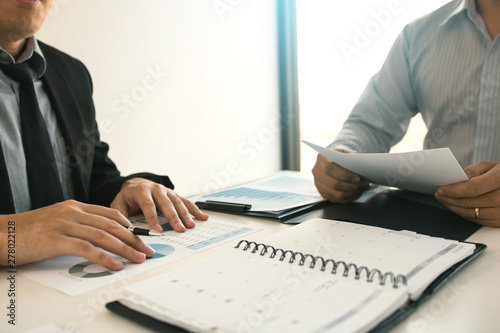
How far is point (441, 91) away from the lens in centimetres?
142

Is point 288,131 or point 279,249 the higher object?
point 279,249

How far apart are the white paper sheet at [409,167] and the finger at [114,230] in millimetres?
477

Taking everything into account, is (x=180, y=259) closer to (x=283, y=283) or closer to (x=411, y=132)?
(x=283, y=283)

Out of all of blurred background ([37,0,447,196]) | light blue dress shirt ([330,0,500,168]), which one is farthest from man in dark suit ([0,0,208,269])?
blurred background ([37,0,447,196])

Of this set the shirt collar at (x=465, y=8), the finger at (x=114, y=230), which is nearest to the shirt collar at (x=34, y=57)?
the finger at (x=114, y=230)

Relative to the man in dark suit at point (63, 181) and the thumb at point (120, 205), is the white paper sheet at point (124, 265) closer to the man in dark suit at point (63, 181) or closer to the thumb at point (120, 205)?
the man in dark suit at point (63, 181)

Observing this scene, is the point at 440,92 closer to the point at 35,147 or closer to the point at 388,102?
the point at 388,102

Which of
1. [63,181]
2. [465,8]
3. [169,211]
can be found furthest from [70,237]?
[465,8]

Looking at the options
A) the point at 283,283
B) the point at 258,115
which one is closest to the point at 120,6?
the point at 258,115

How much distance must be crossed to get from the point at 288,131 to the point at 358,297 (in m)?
3.20

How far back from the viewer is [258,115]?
11.3 ft

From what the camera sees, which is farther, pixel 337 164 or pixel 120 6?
pixel 120 6

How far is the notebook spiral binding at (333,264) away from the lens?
0.53 m

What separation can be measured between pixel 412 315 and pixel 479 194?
0.44 metres
